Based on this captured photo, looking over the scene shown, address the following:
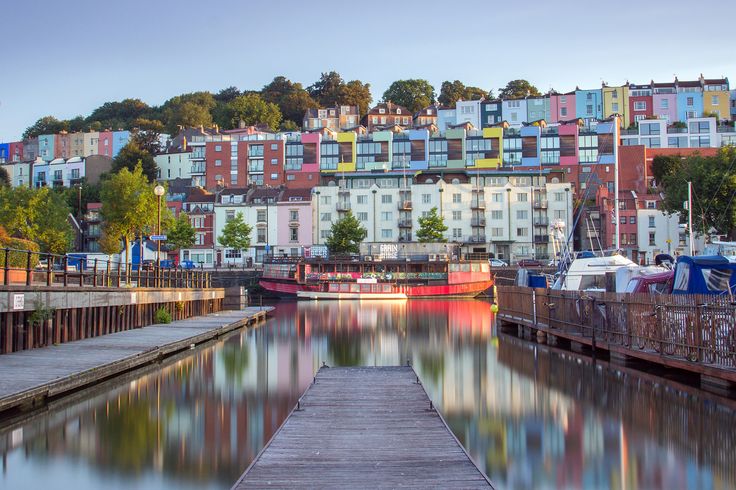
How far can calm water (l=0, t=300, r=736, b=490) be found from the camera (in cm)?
1117

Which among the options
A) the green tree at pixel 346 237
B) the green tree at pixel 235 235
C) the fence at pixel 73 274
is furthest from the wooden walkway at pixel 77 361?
the green tree at pixel 235 235

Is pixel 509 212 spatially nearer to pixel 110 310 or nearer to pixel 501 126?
pixel 501 126

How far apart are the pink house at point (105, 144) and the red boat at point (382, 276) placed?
278 feet

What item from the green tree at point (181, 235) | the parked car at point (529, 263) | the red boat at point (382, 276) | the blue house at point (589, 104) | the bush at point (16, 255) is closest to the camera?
the bush at point (16, 255)

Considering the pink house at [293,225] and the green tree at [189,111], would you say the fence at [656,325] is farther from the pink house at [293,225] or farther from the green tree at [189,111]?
the green tree at [189,111]

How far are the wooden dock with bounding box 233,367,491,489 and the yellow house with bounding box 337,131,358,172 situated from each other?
4102 inches

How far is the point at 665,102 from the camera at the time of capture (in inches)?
5507

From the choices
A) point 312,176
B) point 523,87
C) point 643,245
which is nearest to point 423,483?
point 643,245

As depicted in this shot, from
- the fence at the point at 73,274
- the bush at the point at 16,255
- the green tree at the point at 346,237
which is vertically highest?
the green tree at the point at 346,237

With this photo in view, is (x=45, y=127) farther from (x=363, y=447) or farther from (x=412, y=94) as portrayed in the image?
(x=363, y=447)

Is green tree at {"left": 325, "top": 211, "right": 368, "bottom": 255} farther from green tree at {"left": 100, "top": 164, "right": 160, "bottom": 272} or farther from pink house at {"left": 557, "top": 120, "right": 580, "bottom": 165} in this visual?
pink house at {"left": 557, "top": 120, "right": 580, "bottom": 165}

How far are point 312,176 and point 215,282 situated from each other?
3303 cm

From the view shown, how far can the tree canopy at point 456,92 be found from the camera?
561 feet

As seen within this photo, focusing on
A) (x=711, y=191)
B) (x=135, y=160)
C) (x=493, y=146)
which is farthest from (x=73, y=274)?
(x=135, y=160)
